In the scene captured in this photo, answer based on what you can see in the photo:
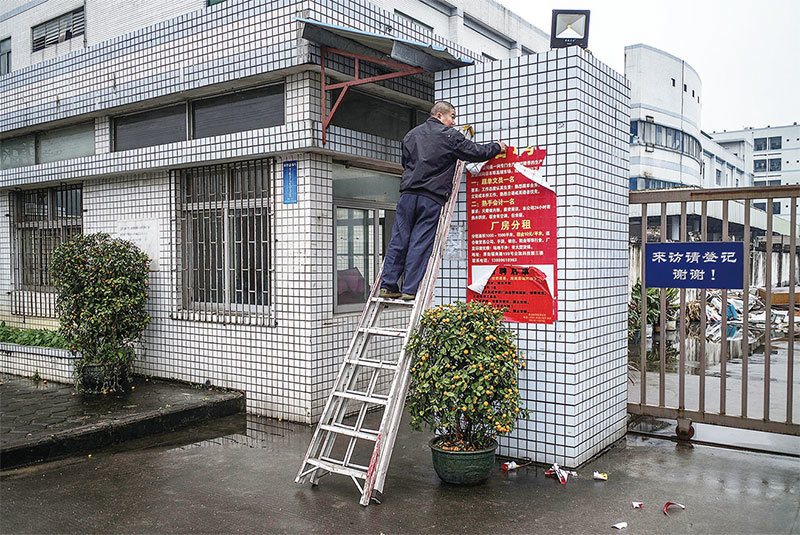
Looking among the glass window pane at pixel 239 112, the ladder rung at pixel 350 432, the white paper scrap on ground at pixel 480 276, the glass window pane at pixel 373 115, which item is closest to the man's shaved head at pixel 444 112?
the white paper scrap on ground at pixel 480 276

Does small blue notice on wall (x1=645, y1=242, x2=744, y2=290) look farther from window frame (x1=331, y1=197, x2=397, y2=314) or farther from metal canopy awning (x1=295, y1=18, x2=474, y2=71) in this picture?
window frame (x1=331, y1=197, x2=397, y2=314)

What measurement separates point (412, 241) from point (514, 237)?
871 mm

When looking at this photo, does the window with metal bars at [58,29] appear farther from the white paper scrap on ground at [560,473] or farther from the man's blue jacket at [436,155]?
the white paper scrap on ground at [560,473]

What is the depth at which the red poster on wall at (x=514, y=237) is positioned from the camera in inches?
210

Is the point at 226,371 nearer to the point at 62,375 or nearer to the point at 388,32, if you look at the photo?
the point at 62,375

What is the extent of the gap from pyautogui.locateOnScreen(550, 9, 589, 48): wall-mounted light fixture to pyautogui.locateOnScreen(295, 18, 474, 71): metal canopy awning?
2.56 ft

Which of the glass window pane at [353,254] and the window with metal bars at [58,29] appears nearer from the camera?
the glass window pane at [353,254]

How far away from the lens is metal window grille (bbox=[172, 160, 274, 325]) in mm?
7352

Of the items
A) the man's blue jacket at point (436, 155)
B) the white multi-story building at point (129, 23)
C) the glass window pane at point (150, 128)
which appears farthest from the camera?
the white multi-story building at point (129, 23)

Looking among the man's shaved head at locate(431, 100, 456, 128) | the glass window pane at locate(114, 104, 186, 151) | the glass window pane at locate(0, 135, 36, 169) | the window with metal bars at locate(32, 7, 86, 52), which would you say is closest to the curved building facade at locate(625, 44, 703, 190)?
the window with metal bars at locate(32, 7, 86, 52)

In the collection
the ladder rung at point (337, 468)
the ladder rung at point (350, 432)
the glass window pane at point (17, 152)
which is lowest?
the ladder rung at point (337, 468)

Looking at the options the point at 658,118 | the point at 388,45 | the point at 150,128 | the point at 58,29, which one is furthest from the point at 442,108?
the point at 658,118

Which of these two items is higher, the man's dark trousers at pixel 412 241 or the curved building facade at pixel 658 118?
the curved building facade at pixel 658 118

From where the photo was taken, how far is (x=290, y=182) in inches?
273
